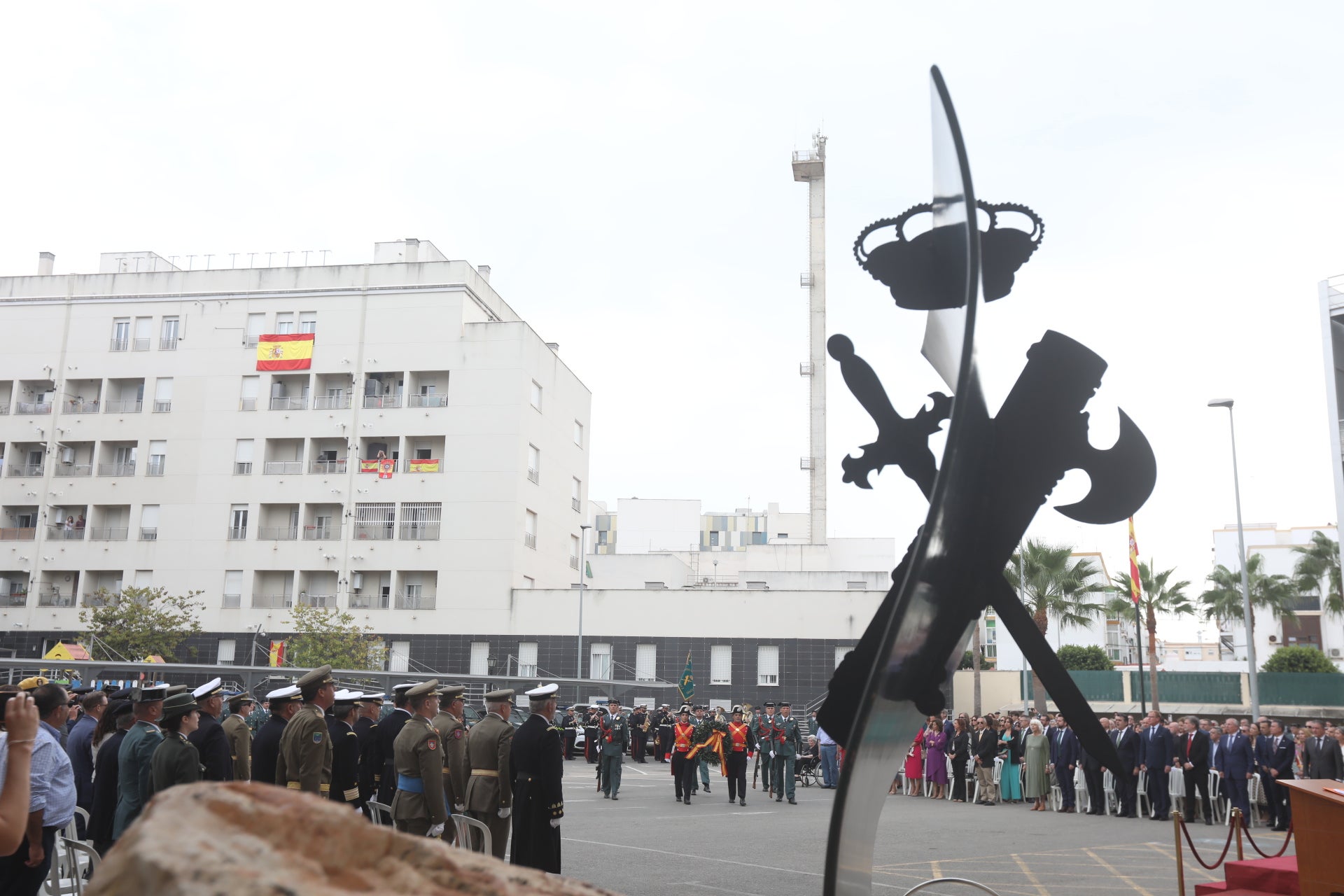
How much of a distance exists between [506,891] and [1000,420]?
14.4ft

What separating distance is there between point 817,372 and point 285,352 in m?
29.1

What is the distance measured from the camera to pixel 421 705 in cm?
927

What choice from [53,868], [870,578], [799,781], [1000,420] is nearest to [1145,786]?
[799,781]

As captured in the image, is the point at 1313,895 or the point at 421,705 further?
the point at 421,705

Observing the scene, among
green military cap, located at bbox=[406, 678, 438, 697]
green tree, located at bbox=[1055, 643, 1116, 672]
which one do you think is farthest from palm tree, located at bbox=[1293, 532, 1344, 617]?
green military cap, located at bbox=[406, 678, 438, 697]

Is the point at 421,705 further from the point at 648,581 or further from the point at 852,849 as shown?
the point at 648,581

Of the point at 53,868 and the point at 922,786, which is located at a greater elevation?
the point at 53,868

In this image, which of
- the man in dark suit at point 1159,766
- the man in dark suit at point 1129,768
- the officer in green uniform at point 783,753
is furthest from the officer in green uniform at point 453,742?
the man in dark suit at point 1159,766

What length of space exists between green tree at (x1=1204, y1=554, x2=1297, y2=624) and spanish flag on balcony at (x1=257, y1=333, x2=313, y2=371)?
144 ft

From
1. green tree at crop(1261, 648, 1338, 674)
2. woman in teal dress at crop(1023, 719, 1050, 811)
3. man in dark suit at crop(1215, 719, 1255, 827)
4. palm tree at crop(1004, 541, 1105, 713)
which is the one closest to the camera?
man in dark suit at crop(1215, 719, 1255, 827)

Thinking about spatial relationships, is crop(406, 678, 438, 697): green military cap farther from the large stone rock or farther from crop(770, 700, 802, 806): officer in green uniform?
crop(770, 700, 802, 806): officer in green uniform

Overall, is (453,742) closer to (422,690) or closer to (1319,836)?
(422,690)

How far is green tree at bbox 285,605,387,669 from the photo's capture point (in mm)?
42906

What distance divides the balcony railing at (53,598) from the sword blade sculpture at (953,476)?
165 ft
